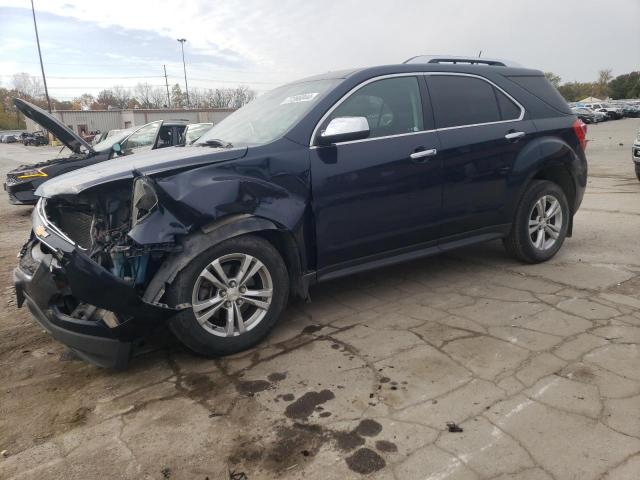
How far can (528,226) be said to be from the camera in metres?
4.76

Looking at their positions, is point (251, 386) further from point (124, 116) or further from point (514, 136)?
point (124, 116)

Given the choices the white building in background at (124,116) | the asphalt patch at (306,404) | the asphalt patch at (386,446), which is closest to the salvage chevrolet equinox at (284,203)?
the asphalt patch at (306,404)

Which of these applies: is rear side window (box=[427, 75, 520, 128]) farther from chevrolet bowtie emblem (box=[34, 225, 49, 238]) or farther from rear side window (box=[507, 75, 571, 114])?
chevrolet bowtie emblem (box=[34, 225, 49, 238])

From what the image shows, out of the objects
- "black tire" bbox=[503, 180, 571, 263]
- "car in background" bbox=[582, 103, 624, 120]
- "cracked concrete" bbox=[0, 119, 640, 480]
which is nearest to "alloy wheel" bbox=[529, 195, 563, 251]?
A: "black tire" bbox=[503, 180, 571, 263]

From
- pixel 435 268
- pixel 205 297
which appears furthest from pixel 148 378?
pixel 435 268

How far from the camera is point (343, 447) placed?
2.33 m

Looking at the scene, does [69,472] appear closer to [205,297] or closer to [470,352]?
[205,297]

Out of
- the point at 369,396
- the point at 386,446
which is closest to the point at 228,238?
the point at 369,396

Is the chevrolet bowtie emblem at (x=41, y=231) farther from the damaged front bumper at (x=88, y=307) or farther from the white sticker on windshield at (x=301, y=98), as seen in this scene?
the white sticker on windshield at (x=301, y=98)

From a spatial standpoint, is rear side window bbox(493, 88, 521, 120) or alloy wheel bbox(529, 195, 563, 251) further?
alloy wheel bbox(529, 195, 563, 251)

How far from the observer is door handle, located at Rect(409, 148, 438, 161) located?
12.7 feet

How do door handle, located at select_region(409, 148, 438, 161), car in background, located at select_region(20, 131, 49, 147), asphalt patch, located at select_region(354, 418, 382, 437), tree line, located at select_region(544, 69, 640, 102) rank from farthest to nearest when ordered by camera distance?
tree line, located at select_region(544, 69, 640, 102) → car in background, located at select_region(20, 131, 49, 147) → door handle, located at select_region(409, 148, 438, 161) → asphalt patch, located at select_region(354, 418, 382, 437)

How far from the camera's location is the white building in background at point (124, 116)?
51938 millimetres

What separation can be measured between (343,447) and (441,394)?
2.31ft
